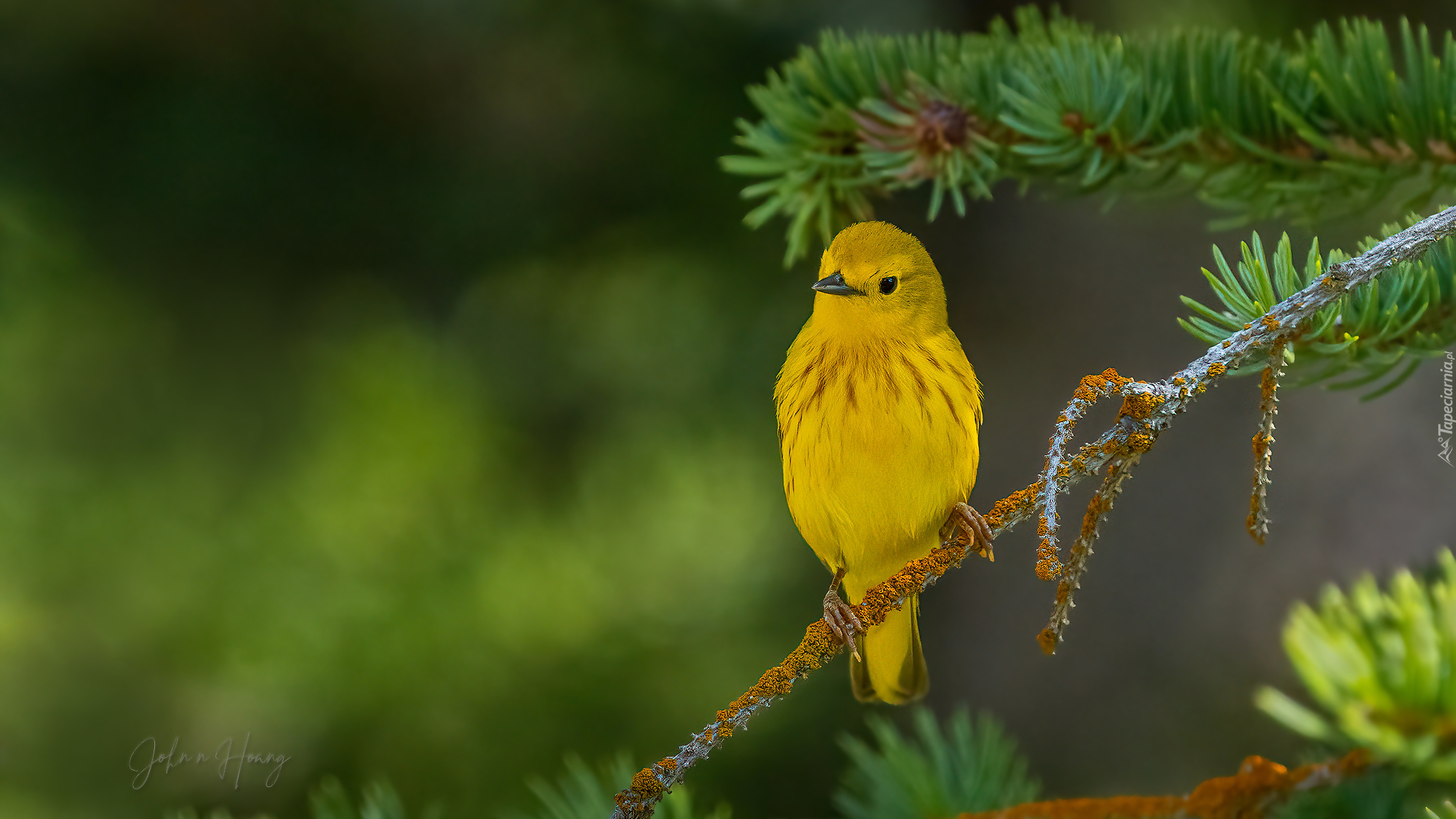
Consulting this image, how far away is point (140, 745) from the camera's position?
A: 1503 mm

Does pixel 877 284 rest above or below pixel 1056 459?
above

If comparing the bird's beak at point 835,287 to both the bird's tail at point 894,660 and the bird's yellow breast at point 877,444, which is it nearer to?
the bird's yellow breast at point 877,444

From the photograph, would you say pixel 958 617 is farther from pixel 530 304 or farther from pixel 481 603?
pixel 530 304

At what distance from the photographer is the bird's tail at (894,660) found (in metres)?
1.15

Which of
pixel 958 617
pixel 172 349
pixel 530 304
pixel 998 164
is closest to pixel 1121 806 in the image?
pixel 998 164

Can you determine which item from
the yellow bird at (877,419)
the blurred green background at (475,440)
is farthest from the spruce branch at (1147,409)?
the blurred green background at (475,440)

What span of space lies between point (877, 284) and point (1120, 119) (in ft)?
0.94

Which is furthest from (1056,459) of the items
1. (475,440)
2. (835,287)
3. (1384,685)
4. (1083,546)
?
(475,440)

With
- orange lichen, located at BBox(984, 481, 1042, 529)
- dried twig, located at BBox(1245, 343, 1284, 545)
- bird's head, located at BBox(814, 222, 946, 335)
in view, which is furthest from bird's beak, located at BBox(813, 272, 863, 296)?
dried twig, located at BBox(1245, 343, 1284, 545)

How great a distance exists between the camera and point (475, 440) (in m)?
1.77

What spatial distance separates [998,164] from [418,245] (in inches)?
42.1

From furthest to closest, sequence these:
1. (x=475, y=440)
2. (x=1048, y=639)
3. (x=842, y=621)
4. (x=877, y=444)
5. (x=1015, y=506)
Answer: (x=475, y=440), (x=877, y=444), (x=842, y=621), (x=1015, y=506), (x=1048, y=639)

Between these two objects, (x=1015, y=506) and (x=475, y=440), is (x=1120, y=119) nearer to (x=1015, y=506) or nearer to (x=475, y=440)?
(x=1015, y=506)

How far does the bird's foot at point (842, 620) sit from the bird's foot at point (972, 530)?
0.36ft
